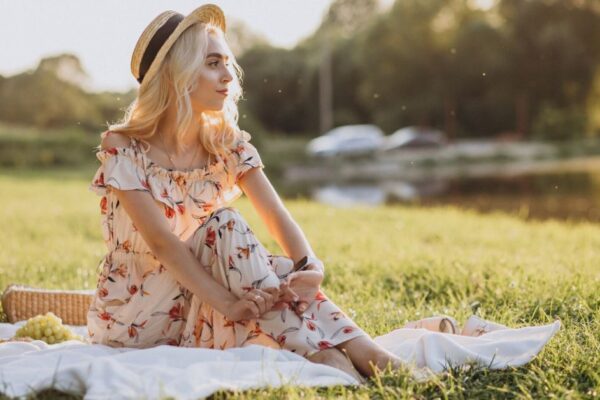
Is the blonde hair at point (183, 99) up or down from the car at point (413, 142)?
up

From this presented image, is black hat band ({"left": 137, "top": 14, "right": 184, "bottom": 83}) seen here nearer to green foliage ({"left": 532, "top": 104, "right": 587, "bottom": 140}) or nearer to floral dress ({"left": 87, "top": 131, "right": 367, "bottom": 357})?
floral dress ({"left": 87, "top": 131, "right": 367, "bottom": 357})

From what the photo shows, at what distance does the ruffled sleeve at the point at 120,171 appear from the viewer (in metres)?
2.79

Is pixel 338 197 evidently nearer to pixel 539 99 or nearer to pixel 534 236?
pixel 534 236

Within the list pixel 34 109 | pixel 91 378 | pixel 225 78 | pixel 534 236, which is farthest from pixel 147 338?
pixel 34 109

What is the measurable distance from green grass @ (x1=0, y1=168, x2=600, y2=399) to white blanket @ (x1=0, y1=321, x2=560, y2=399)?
5cm

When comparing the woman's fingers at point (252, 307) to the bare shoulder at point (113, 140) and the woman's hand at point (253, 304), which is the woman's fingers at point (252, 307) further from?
the bare shoulder at point (113, 140)

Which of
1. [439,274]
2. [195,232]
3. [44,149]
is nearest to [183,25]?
[195,232]

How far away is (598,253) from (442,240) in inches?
53.7

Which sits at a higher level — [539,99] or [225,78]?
[225,78]

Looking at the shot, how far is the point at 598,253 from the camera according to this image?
5535 mm

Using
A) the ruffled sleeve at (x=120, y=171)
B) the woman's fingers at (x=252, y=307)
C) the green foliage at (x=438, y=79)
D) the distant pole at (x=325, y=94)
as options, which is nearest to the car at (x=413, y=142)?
the green foliage at (x=438, y=79)

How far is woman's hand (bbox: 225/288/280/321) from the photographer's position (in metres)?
2.56

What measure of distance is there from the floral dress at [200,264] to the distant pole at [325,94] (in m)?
32.6

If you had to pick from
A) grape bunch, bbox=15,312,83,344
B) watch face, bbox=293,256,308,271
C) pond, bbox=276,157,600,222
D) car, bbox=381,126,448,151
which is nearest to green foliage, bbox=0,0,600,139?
car, bbox=381,126,448,151
